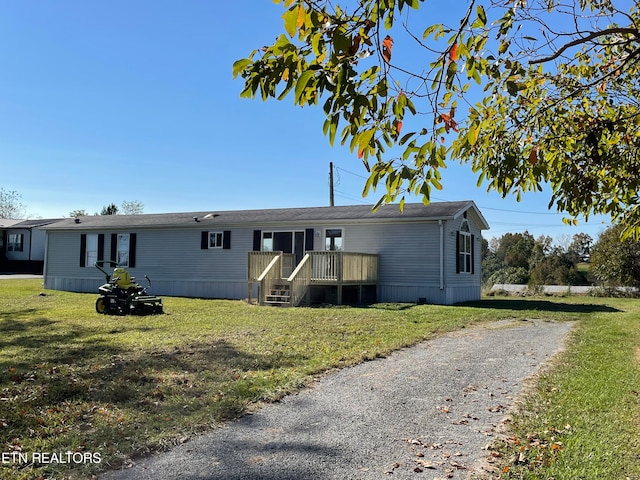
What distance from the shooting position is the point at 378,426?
161 inches

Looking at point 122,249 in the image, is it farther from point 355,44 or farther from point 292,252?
point 355,44

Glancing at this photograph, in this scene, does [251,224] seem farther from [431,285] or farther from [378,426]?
[378,426]

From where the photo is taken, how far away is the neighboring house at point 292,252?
1616 centimetres

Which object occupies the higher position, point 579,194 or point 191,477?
point 579,194

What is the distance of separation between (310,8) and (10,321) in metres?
11.0

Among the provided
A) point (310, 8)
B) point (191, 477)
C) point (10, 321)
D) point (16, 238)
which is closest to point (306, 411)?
point (191, 477)

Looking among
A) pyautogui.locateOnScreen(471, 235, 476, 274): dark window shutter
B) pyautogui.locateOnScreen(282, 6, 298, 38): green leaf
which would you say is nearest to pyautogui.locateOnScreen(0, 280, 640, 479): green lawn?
pyautogui.locateOnScreen(282, 6, 298, 38): green leaf

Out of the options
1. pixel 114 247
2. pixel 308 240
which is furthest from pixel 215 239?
pixel 114 247

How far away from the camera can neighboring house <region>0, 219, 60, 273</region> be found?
36375 millimetres

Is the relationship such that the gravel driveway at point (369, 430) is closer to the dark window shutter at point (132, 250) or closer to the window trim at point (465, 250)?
the window trim at point (465, 250)

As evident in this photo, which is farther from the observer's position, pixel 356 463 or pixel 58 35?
pixel 58 35

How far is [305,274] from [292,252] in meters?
2.85

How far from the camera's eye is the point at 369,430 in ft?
13.1

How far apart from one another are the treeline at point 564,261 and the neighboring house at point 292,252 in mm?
5437
